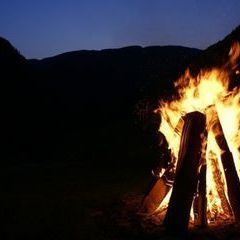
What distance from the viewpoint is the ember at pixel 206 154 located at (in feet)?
20.8

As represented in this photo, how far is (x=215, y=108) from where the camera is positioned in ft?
22.1

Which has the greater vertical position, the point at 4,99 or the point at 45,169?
the point at 4,99

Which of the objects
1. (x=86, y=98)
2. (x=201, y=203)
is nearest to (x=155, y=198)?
(x=201, y=203)

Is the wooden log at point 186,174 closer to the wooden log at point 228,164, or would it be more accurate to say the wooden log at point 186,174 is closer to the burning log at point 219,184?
the wooden log at point 228,164

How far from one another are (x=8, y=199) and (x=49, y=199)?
2.48 feet

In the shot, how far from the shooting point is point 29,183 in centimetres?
1095

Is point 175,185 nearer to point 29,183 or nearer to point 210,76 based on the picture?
point 210,76

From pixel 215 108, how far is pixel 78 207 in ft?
9.25

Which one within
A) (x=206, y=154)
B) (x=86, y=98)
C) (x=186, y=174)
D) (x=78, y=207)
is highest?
(x=86, y=98)

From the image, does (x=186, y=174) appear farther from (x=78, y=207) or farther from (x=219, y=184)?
(x=78, y=207)

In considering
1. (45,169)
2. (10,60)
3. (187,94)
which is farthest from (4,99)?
(187,94)

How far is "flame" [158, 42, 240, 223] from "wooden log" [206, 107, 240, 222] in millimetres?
15

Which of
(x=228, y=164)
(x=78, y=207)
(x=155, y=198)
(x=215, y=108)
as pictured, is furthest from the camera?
(x=78, y=207)

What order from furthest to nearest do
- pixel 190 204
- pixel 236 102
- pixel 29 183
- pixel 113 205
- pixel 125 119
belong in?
pixel 125 119, pixel 29 183, pixel 113 205, pixel 236 102, pixel 190 204
